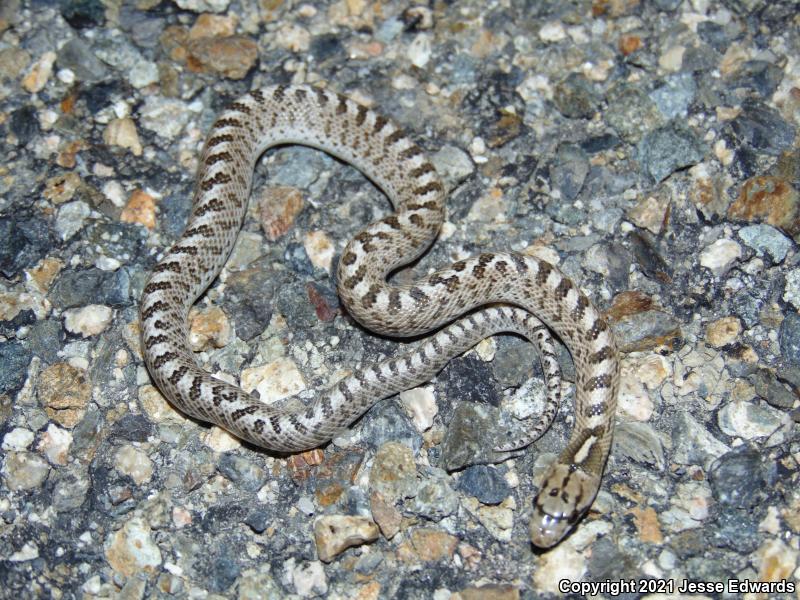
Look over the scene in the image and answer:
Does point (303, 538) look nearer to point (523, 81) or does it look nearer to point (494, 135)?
Answer: point (494, 135)

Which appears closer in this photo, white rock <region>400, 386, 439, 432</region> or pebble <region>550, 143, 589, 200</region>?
white rock <region>400, 386, 439, 432</region>

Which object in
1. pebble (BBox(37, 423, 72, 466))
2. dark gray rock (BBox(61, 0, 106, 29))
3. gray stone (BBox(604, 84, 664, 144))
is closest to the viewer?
pebble (BBox(37, 423, 72, 466))

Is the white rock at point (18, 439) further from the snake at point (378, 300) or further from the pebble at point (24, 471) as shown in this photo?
the snake at point (378, 300)

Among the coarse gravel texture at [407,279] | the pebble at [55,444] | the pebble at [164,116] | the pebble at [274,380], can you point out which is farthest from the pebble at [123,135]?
the pebble at [55,444]

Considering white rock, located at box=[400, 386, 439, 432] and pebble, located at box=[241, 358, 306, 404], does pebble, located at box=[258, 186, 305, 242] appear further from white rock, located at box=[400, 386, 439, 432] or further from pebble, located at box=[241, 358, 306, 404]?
white rock, located at box=[400, 386, 439, 432]

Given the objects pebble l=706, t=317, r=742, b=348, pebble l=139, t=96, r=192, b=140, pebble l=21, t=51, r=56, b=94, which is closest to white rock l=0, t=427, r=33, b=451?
pebble l=139, t=96, r=192, b=140

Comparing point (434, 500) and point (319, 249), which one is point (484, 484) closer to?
point (434, 500)
